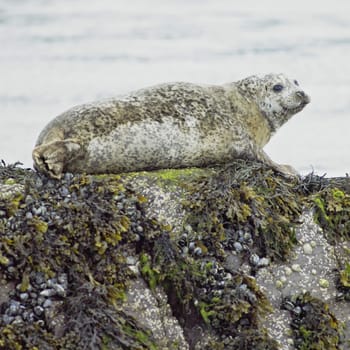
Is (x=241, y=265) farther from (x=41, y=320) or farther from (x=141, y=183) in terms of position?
(x=41, y=320)

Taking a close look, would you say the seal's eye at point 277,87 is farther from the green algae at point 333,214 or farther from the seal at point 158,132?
the green algae at point 333,214

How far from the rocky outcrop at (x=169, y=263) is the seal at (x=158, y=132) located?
239mm

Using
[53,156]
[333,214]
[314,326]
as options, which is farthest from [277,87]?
[314,326]

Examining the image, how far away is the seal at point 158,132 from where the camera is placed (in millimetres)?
7785

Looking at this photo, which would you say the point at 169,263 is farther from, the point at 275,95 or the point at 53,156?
the point at 275,95

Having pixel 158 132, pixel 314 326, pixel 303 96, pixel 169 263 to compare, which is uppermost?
pixel 303 96

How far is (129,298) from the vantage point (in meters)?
6.93

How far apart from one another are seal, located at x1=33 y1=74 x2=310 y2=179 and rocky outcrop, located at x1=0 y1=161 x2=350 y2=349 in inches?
9.4

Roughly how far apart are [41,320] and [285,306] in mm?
1549

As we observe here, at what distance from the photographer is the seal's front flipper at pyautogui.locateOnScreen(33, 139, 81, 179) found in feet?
24.3

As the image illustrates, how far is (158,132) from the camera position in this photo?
7973mm

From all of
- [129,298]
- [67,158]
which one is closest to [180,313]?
[129,298]

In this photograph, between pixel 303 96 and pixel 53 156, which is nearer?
pixel 53 156

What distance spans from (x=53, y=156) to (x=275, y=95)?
2104 mm
